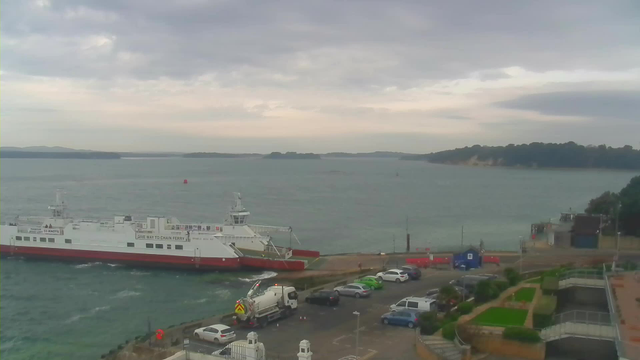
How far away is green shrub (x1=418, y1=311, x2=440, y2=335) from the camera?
51.3 feet

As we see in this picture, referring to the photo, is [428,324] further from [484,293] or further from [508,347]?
[484,293]

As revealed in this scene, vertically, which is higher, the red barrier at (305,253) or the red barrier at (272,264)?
the red barrier at (305,253)

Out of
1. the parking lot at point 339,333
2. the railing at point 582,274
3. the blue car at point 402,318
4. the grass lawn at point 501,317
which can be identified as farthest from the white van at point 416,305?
the railing at point 582,274

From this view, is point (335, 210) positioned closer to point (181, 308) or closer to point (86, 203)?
point (86, 203)

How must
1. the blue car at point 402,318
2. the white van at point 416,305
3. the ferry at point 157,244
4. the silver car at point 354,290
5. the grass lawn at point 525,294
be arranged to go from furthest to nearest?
the ferry at point 157,244
the silver car at point 354,290
the grass lawn at point 525,294
the white van at point 416,305
the blue car at point 402,318

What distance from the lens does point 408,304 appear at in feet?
61.5

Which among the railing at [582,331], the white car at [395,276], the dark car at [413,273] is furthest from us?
the dark car at [413,273]

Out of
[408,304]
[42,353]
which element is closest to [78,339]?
[42,353]

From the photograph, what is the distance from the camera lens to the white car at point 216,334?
16031 millimetres

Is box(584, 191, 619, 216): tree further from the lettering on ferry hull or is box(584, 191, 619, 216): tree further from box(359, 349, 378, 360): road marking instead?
box(359, 349, 378, 360): road marking

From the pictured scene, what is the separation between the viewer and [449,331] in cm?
1498

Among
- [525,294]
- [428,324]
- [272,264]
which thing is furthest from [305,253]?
[428,324]

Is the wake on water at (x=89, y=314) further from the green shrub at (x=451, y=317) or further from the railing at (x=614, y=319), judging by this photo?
the railing at (x=614, y=319)

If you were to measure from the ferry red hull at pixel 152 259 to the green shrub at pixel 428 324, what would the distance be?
→ 61.9ft
